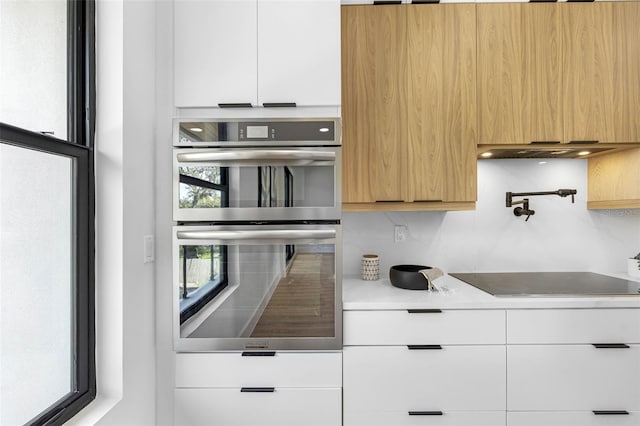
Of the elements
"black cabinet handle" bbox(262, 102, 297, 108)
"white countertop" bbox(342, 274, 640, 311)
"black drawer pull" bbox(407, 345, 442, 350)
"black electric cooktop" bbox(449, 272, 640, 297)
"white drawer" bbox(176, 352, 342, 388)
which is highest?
"black cabinet handle" bbox(262, 102, 297, 108)

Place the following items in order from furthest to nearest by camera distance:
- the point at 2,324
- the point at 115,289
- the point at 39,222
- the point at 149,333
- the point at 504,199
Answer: the point at 504,199 < the point at 149,333 < the point at 115,289 < the point at 39,222 < the point at 2,324

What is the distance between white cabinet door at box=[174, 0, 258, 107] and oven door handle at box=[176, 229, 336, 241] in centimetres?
72

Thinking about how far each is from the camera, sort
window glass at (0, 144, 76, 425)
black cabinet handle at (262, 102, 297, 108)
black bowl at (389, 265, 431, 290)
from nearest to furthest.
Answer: window glass at (0, 144, 76, 425) < black cabinet handle at (262, 102, 297, 108) < black bowl at (389, 265, 431, 290)

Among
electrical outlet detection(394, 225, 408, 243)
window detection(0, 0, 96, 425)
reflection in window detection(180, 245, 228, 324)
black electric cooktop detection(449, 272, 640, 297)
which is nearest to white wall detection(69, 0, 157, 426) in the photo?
window detection(0, 0, 96, 425)

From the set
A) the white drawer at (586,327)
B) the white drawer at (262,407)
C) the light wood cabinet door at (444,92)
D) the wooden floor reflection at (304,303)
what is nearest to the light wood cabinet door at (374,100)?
the light wood cabinet door at (444,92)

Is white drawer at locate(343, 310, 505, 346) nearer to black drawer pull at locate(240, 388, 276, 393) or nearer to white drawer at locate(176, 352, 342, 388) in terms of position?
white drawer at locate(176, 352, 342, 388)

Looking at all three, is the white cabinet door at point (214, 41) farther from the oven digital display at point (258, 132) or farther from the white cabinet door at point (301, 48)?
the oven digital display at point (258, 132)

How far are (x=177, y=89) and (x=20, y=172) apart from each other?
31.3 inches

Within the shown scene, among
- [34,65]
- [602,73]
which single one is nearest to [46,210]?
[34,65]

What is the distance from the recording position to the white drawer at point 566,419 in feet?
4.97

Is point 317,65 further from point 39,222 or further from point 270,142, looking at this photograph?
point 39,222

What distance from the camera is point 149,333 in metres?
1.48

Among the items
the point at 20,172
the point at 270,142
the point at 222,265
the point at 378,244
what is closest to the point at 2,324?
the point at 20,172

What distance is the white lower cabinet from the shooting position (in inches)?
59.8
